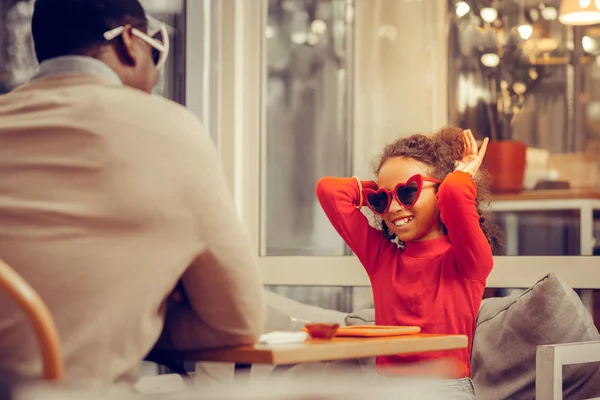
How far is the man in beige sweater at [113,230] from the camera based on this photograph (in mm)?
1345

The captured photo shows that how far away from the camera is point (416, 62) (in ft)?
11.3

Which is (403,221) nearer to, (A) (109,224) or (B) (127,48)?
(B) (127,48)

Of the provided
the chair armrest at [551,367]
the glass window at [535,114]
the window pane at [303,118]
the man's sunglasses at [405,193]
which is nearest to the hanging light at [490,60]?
the glass window at [535,114]

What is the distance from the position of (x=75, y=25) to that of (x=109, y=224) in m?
0.45

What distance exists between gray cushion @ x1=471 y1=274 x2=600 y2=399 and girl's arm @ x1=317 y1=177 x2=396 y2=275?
495 mm

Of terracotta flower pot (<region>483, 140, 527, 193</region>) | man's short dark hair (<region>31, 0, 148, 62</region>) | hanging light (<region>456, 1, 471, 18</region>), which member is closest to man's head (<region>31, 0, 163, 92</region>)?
man's short dark hair (<region>31, 0, 148, 62</region>)

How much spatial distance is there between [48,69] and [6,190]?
277mm

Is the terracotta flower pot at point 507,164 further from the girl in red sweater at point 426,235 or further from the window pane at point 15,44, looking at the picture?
the window pane at point 15,44

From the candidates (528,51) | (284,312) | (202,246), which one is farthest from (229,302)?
(528,51)

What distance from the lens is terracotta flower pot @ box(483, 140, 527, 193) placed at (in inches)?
122

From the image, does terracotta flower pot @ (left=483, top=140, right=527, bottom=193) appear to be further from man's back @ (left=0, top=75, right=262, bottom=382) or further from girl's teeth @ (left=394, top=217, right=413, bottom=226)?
man's back @ (left=0, top=75, right=262, bottom=382)

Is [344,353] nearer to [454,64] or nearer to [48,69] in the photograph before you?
[48,69]

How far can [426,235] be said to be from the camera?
7.18ft

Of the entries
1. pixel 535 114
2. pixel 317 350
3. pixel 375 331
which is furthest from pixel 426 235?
pixel 535 114
